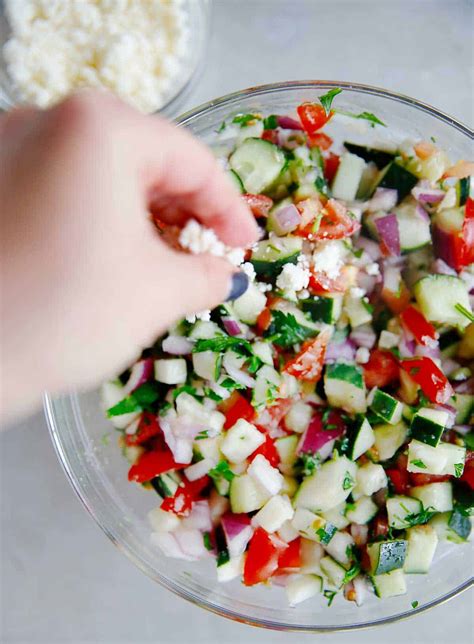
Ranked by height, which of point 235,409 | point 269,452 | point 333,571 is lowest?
point 333,571

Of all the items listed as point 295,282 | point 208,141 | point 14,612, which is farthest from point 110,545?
point 208,141

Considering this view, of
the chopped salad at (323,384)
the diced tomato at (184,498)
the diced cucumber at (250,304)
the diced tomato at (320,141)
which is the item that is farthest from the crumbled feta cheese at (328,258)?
the diced tomato at (184,498)

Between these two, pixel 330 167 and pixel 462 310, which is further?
pixel 330 167

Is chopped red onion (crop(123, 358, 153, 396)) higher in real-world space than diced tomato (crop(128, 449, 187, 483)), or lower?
higher

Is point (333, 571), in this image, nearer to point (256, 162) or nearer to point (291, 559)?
point (291, 559)

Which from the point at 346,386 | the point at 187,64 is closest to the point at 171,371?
the point at 346,386

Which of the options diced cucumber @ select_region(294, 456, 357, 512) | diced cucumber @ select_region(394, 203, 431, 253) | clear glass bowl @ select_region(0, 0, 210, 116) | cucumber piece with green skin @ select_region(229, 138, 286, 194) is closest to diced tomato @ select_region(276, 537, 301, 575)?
diced cucumber @ select_region(294, 456, 357, 512)

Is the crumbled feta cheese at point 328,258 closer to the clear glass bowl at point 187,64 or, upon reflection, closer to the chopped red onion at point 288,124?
the chopped red onion at point 288,124

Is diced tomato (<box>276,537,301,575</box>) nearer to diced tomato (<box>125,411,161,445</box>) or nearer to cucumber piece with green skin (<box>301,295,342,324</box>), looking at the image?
diced tomato (<box>125,411,161,445</box>)
